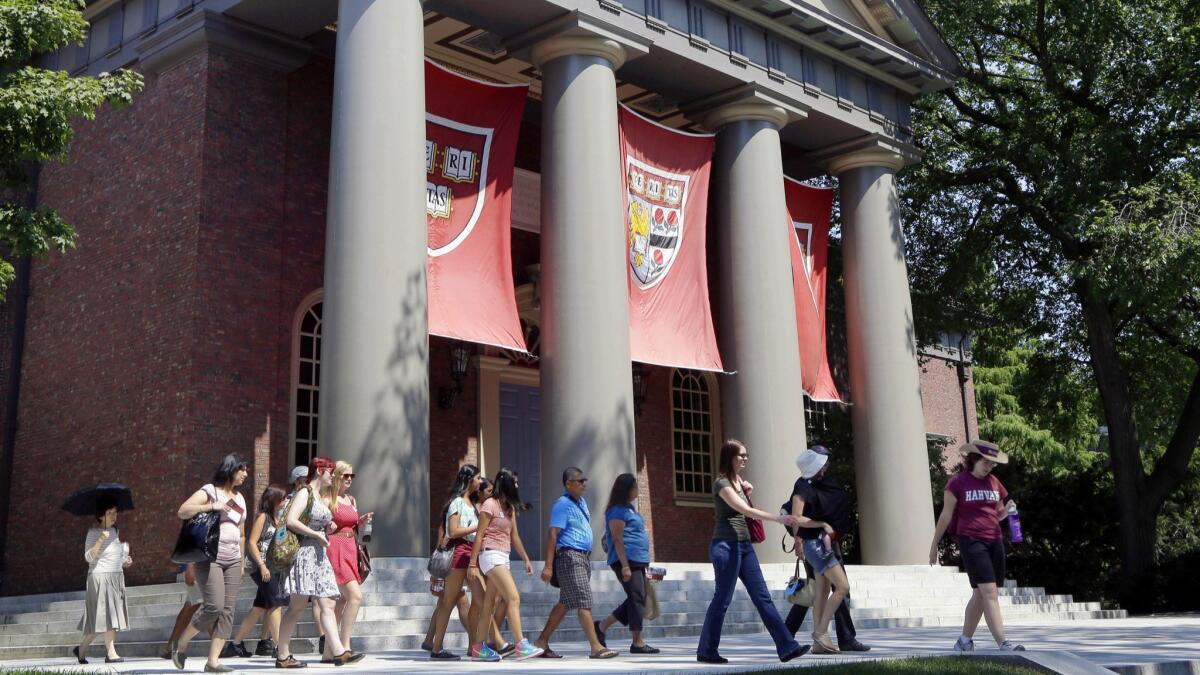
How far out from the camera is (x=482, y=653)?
413 inches

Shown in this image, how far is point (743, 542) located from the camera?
977 cm

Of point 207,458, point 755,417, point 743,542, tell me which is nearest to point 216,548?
point 743,542

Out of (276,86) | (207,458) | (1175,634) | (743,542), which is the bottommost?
(1175,634)

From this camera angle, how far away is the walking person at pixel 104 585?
11.0 meters

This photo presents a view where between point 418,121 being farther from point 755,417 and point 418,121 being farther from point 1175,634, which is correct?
point 1175,634

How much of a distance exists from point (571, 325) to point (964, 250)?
11.8 meters

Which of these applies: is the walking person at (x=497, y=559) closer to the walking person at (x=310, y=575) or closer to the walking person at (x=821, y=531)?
the walking person at (x=310, y=575)

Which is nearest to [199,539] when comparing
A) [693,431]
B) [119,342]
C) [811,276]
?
[119,342]

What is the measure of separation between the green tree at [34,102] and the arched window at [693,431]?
45.4ft

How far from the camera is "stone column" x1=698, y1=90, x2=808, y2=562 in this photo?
19891mm

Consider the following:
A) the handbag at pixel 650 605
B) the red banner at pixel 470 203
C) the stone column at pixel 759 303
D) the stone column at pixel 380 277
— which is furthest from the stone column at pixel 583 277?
the handbag at pixel 650 605

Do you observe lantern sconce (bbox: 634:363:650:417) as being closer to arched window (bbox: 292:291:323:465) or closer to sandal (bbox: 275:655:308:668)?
arched window (bbox: 292:291:323:465)

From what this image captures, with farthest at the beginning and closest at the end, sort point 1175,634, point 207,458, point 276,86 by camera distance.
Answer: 1. point 276,86
2. point 207,458
3. point 1175,634

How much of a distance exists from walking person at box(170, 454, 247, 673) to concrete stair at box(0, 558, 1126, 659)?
1589 mm
